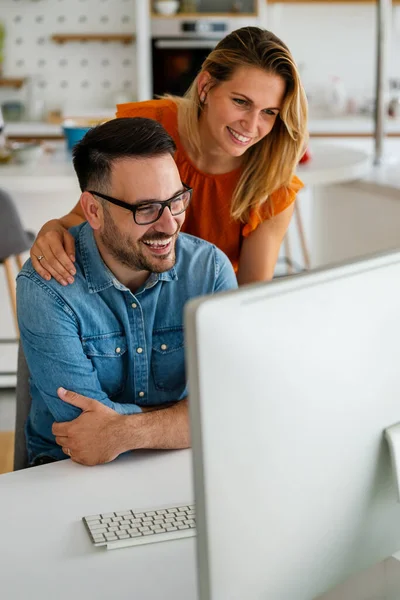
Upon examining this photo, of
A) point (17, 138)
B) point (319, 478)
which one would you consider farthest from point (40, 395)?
point (17, 138)

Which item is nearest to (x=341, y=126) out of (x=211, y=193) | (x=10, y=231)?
(x=10, y=231)

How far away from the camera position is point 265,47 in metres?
1.59

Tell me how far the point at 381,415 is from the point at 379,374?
4 centimetres

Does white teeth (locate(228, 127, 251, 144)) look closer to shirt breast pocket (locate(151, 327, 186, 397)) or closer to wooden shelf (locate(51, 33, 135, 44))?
shirt breast pocket (locate(151, 327, 186, 397))

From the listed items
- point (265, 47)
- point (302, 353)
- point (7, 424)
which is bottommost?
point (7, 424)

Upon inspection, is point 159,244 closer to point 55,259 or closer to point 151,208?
point 151,208

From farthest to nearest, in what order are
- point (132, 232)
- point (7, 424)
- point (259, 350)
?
point (7, 424) < point (132, 232) < point (259, 350)

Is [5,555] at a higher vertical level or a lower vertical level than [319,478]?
lower

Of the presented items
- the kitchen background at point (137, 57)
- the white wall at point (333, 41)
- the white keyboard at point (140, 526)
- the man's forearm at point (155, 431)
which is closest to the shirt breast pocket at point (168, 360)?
the man's forearm at point (155, 431)

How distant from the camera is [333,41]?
602 cm

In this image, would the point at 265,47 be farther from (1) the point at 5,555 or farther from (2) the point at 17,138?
(2) the point at 17,138

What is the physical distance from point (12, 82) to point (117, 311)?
4.79m

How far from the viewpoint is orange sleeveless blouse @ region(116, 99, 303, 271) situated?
5.78 feet

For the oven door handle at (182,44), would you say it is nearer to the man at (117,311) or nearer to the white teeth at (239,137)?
the white teeth at (239,137)
